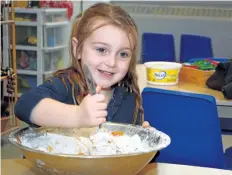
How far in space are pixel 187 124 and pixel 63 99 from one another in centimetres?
47

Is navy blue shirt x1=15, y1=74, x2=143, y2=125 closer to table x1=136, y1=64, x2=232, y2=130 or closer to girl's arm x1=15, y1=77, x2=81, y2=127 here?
girl's arm x1=15, y1=77, x2=81, y2=127

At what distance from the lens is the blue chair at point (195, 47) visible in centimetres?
330

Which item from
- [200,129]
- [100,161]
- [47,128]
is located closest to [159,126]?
[200,129]

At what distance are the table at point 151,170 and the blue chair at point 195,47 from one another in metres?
2.43

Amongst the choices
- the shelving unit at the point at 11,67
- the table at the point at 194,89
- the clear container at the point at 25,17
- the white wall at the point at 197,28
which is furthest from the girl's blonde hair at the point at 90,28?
the clear container at the point at 25,17

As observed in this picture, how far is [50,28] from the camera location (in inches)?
175

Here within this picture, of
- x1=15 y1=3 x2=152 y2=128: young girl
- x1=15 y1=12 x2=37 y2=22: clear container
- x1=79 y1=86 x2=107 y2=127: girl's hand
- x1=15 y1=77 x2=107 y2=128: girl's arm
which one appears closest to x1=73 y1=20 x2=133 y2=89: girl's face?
x1=15 y1=3 x2=152 y2=128: young girl

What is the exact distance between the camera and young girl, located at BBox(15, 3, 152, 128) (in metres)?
0.89

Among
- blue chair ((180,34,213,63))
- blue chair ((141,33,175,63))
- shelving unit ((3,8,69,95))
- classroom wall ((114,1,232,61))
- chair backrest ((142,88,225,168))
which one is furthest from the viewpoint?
shelving unit ((3,8,69,95))

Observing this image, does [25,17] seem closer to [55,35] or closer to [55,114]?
[55,35]

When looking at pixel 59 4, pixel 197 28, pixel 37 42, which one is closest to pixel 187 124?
pixel 197 28

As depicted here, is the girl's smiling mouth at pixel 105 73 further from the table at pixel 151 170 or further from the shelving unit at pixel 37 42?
the shelving unit at pixel 37 42

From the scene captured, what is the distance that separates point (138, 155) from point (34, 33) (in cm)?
381

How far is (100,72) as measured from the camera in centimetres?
109
